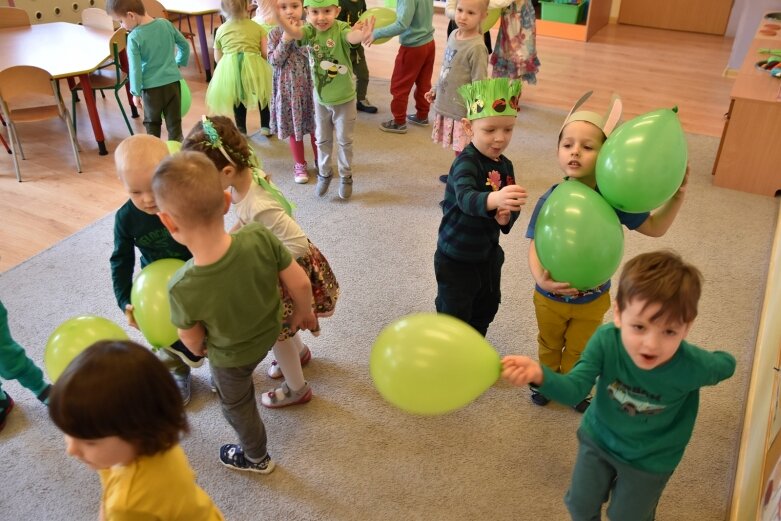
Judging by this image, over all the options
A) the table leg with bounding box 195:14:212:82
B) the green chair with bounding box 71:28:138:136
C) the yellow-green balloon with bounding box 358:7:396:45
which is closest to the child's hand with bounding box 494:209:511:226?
the yellow-green balloon with bounding box 358:7:396:45

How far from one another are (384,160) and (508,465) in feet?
8.06

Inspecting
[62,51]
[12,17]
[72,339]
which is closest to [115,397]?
[72,339]

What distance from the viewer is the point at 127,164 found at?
1.84m

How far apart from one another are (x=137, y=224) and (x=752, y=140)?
3.31m

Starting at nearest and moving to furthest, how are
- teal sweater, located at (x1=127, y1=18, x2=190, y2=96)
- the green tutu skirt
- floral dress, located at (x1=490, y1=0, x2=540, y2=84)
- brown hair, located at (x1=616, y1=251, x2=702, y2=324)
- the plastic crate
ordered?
1. brown hair, located at (x1=616, y1=251, x2=702, y2=324)
2. teal sweater, located at (x1=127, y1=18, x2=190, y2=96)
3. the green tutu skirt
4. floral dress, located at (x1=490, y1=0, x2=540, y2=84)
5. the plastic crate

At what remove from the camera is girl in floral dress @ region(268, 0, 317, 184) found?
3426mm

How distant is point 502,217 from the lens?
1.88 m

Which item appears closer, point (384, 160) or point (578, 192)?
point (578, 192)

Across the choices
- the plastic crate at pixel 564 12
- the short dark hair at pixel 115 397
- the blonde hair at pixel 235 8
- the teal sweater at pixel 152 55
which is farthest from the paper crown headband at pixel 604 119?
the plastic crate at pixel 564 12

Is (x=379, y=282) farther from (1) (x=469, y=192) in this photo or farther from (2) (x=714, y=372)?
(2) (x=714, y=372)

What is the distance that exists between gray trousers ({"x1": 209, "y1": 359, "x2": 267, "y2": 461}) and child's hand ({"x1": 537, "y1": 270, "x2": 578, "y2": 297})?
86cm

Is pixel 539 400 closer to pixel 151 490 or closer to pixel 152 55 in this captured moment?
pixel 151 490

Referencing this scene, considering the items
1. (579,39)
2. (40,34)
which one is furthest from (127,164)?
(579,39)

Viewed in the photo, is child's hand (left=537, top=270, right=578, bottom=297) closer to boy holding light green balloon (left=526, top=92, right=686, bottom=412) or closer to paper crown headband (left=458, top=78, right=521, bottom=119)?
boy holding light green balloon (left=526, top=92, right=686, bottom=412)
